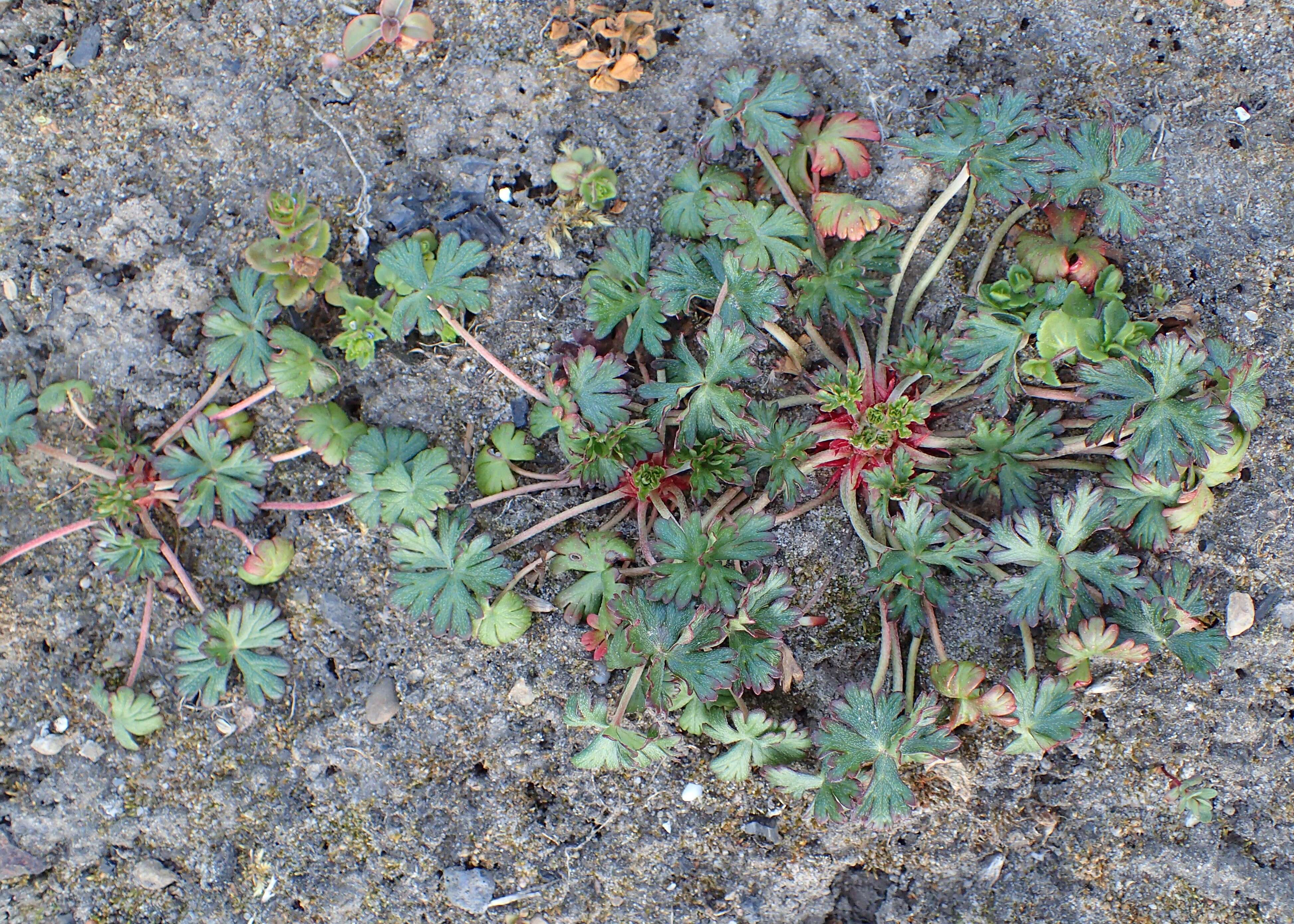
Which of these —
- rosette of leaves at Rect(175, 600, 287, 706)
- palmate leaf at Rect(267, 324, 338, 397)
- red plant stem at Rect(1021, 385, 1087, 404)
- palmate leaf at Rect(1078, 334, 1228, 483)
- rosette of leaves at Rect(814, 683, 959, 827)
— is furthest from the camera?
rosette of leaves at Rect(175, 600, 287, 706)

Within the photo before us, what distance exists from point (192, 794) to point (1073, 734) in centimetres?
302

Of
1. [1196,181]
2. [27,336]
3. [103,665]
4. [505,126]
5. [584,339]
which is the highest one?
[1196,181]

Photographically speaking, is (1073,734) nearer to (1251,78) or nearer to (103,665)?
(1251,78)

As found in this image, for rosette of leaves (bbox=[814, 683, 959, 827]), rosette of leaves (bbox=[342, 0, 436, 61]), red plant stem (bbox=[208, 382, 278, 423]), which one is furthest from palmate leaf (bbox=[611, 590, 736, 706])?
rosette of leaves (bbox=[342, 0, 436, 61])

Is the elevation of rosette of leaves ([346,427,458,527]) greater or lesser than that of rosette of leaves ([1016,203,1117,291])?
lesser

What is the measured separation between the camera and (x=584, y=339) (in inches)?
117

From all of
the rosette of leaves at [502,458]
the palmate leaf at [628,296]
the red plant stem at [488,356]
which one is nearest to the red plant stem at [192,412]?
the red plant stem at [488,356]

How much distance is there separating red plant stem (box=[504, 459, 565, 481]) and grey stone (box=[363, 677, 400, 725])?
2.88ft

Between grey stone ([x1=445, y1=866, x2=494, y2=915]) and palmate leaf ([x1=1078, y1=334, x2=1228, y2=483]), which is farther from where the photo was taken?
A: grey stone ([x1=445, y1=866, x2=494, y2=915])

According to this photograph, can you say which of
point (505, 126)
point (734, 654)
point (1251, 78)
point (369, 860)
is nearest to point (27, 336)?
point (505, 126)

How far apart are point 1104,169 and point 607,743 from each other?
2404 mm

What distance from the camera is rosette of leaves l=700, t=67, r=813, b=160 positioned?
2867 mm

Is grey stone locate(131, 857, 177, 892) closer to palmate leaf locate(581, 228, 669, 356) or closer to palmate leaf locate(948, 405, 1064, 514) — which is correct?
palmate leaf locate(581, 228, 669, 356)

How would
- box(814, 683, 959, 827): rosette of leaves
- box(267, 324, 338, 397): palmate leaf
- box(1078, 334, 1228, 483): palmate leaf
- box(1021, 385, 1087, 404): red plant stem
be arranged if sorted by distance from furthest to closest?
box(267, 324, 338, 397): palmate leaf, box(1021, 385, 1087, 404): red plant stem, box(814, 683, 959, 827): rosette of leaves, box(1078, 334, 1228, 483): palmate leaf
